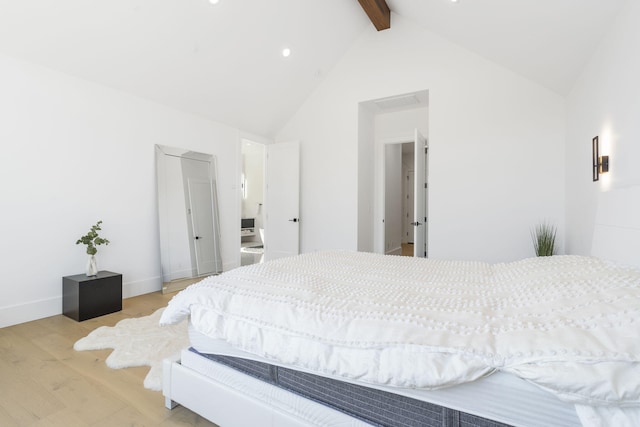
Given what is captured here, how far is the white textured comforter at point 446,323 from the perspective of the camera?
90 centimetres

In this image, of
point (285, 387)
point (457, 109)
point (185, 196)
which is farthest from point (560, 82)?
point (185, 196)

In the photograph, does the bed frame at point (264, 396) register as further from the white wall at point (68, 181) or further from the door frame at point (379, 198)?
the door frame at point (379, 198)

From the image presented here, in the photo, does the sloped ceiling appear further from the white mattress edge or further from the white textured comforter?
the white mattress edge

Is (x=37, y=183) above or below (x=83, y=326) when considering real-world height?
above

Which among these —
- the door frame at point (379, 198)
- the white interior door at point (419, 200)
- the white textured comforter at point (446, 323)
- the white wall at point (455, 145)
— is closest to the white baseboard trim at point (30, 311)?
the white textured comforter at point (446, 323)

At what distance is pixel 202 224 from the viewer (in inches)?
179

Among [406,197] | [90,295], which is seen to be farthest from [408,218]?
[90,295]

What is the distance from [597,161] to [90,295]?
4.52 m

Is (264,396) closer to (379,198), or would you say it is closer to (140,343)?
(140,343)

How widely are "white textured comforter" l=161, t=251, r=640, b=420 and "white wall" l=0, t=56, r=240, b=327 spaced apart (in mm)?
2359

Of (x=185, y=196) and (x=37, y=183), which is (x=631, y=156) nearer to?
(x=185, y=196)

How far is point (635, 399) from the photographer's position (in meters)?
0.83

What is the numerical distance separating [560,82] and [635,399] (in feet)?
11.8

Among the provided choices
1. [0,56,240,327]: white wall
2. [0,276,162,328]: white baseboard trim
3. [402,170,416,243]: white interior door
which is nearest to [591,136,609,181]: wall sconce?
[0,56,240,327]: white wall
